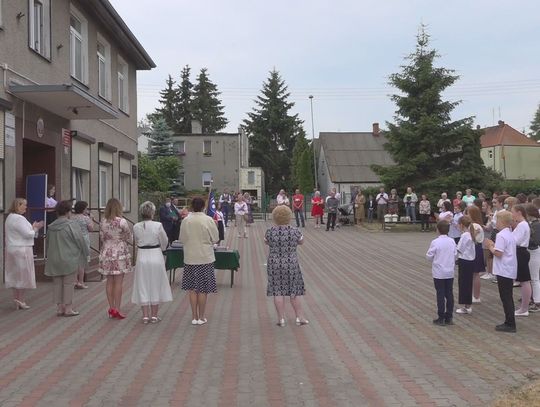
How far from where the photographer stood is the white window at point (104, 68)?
18.3 m

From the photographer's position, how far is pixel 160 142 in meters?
50.0

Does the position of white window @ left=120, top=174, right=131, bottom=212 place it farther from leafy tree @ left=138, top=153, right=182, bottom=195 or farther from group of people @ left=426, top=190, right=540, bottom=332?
leafy tree @ left=138, top=153, right=182, bottom=195

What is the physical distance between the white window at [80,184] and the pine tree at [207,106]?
60896 mm

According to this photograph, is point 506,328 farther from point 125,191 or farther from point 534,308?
point 125,191

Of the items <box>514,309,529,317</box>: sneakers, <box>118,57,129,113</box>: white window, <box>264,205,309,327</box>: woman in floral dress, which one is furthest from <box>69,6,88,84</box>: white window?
<box>514,309,529,317</box>: sneakers

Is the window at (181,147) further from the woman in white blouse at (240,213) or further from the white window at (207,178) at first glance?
the woman in white blouse at (240,213)

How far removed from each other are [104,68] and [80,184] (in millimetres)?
4022

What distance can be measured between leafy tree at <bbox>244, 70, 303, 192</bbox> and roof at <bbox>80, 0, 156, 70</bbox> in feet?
160

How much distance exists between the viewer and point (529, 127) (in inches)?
3880

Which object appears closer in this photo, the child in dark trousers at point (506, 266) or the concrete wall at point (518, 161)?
the child in dark trousers at point (506, 266)

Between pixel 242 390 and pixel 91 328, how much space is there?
3.59 meters

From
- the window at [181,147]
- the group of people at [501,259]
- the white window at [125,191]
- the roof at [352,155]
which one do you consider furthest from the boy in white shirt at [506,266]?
the roof at [352,155]

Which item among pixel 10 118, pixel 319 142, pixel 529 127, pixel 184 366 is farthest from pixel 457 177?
pixel 529 127

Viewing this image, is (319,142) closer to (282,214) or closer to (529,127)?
(529,127)
